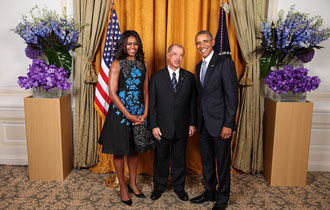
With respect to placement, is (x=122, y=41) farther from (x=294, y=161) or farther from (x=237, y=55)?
(x=294, y=161)

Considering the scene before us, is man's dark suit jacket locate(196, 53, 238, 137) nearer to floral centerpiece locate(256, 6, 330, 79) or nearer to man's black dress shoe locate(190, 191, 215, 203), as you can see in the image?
man's black dress shoe locate(190, 191, 215, 203)

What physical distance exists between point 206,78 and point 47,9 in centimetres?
209

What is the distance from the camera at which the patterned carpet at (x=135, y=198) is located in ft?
9.25

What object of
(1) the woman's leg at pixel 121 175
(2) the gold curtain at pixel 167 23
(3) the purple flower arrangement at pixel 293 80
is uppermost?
(2) the gold curtain at pixel 167 23

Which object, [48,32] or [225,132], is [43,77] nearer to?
[48,32]

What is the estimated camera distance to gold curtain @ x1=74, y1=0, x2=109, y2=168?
3309mm

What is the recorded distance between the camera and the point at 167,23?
3.37 m

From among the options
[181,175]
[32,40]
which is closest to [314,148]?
[181,175]

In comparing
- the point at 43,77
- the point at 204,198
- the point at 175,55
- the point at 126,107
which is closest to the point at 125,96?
the point at 126,107

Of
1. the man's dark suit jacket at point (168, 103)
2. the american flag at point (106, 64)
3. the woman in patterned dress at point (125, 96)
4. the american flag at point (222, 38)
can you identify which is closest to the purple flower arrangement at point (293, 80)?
the american flag at point (222, 38)

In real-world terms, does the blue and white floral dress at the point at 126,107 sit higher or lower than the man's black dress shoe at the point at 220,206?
higher

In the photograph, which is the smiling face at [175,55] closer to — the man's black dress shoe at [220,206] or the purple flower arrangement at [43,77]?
the purple flower arrangement at [43,77]

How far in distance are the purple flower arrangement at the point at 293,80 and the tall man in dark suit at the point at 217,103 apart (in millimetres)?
705

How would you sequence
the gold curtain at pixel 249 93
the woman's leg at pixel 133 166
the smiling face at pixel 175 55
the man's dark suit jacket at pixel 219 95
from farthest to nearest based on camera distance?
the gold curtain at pixel 249 93
the woman's leg at pixel 133 166
the smiling face at pixel 175 55
the man's dark suit jacket at pixel 219 95
